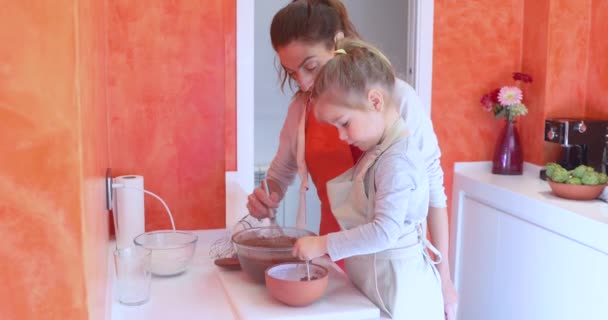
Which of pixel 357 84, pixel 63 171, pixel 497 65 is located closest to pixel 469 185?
pixel 497 65

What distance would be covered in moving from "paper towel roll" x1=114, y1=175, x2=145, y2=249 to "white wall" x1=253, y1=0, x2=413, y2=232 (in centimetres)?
232

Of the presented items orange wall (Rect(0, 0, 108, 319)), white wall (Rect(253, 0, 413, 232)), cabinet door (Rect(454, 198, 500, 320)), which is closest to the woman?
orange wall (Rect(0, 0, 108, 319))

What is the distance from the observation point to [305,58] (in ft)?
4.90

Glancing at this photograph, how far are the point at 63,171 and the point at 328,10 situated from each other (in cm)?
94

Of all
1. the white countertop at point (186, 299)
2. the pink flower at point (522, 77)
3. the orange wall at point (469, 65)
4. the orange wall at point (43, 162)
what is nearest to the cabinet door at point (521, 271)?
the orange wall at point (469, 65)

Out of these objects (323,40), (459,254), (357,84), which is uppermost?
(323,40)

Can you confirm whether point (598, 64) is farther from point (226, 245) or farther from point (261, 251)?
point (261, 251)

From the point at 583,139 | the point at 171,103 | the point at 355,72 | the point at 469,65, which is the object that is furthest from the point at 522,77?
the point at 355,72

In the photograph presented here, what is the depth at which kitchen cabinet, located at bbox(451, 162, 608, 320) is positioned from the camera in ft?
7.55

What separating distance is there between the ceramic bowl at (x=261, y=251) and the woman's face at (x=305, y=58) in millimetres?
375

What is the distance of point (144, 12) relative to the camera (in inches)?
69.6

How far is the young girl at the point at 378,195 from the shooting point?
3.94 ft

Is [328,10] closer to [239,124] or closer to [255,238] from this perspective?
[255,238]

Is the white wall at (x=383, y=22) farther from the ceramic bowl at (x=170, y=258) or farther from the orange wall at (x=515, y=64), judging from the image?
the ceramic bowl at (x=170, y=258)
